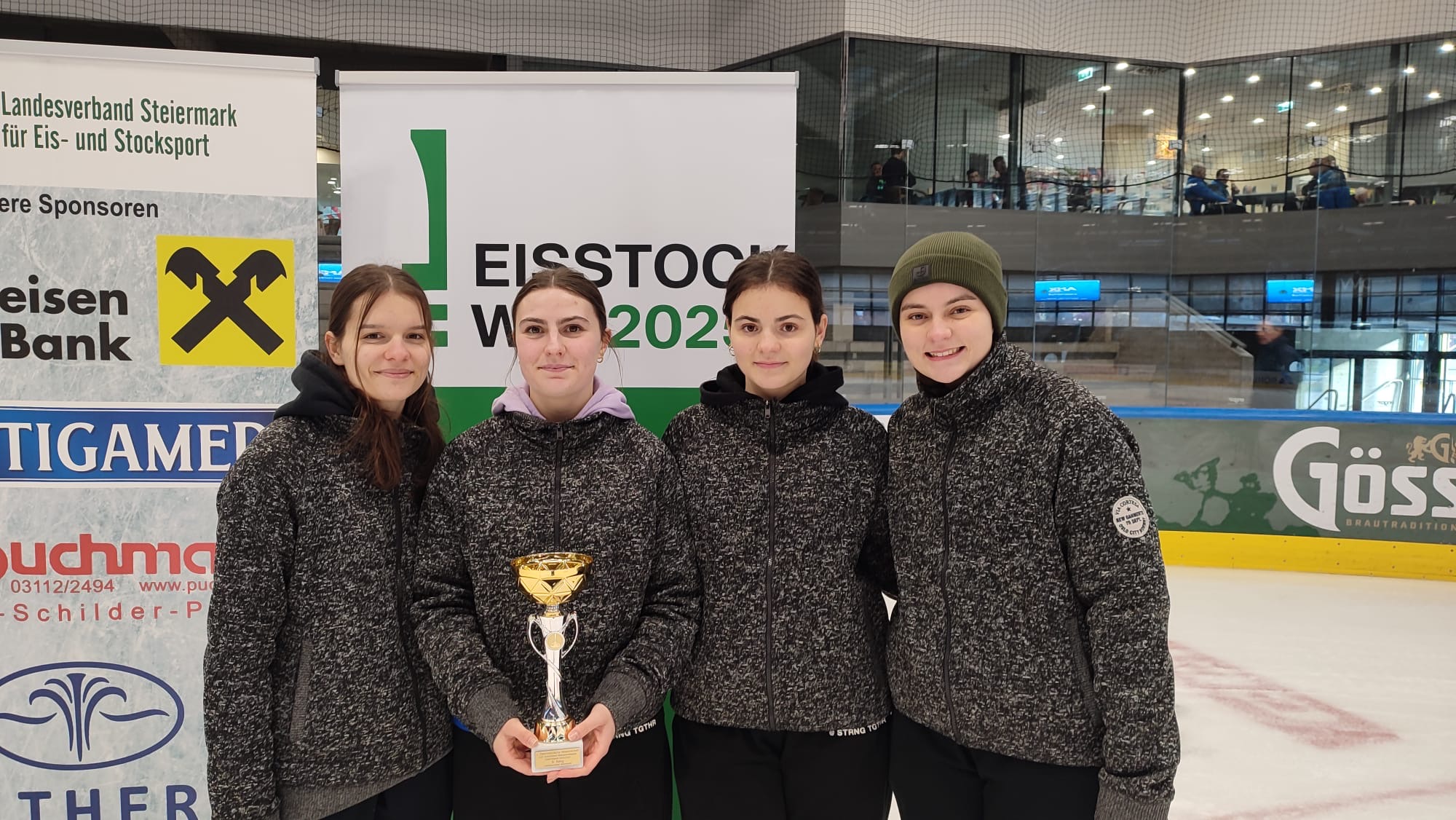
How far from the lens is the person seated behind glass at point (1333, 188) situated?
27.3 ft

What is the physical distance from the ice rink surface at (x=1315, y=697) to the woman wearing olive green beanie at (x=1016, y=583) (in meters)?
1.59

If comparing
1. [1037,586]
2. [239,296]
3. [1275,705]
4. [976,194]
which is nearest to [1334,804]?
[1275,705]

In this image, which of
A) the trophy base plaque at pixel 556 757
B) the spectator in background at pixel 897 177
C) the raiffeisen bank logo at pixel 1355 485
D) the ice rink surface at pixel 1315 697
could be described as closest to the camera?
the trophy base plaque at pixel 556 757

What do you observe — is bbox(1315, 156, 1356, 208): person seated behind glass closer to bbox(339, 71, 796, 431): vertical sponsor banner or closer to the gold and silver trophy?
bbox(339, 71, 796, 431): vertical sponsor banner

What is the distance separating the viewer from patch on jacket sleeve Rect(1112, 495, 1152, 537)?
126cm

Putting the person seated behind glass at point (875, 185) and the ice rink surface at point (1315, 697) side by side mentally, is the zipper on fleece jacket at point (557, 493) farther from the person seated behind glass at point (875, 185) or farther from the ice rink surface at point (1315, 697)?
the person seated behind glass at point (875, 185)

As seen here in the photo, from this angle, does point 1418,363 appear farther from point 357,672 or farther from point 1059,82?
point 357,672

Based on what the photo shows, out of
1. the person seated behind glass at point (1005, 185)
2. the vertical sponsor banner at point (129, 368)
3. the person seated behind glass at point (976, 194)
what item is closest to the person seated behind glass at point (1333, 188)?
the person seated behind glass at point (1005, 185)

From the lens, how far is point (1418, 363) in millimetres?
6520

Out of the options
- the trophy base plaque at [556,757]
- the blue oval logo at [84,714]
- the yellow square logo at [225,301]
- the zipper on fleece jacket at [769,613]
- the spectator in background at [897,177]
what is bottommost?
the blue oval logo at [84,714]

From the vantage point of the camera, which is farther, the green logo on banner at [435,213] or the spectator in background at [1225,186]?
the spectator in background at [1225,186]

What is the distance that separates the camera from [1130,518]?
126 centimetres

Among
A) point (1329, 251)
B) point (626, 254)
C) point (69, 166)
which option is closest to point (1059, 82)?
point (1329, 251)

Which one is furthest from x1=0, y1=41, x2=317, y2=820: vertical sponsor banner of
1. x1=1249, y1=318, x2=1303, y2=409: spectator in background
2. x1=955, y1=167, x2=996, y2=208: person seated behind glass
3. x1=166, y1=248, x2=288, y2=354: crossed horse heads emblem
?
x1=955, y1=167, x2=996, y2=208: person seated behind glass
